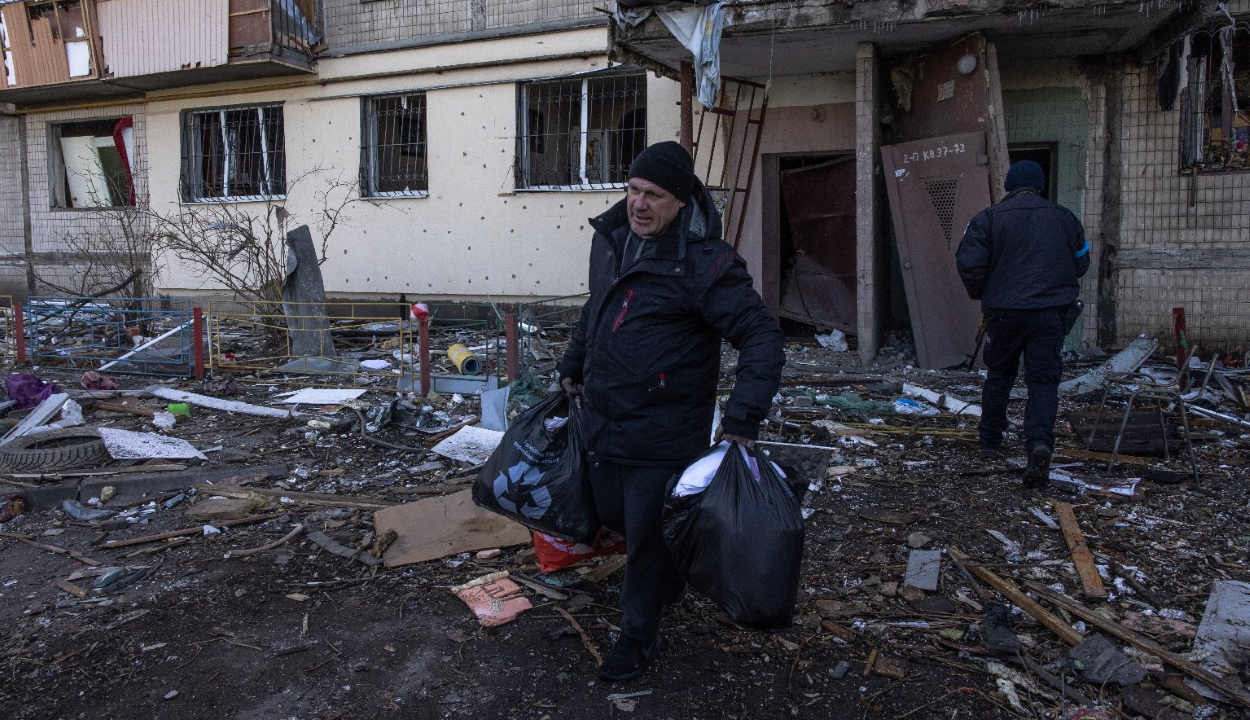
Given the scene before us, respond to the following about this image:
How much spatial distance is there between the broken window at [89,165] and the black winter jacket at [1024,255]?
13686mm

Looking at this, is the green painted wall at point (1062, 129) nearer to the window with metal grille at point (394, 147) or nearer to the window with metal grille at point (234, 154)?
the window with metal grille at point (394, 147)

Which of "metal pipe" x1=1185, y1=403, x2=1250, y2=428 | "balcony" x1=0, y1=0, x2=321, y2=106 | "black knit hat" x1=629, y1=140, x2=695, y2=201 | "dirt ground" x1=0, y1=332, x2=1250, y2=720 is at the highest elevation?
"balcony" x1=0, y1=0, x2=321, y2=106

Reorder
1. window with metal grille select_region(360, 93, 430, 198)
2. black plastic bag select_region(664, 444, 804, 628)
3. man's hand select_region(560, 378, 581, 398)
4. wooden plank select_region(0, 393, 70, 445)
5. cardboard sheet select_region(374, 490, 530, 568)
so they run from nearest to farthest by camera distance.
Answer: black plastic bag select_region(664, 444, 804, 628) → man's hand select_region(560, 378, 581, 398) → cardboard sheet select_region(374, 490, 530, 568) → wooden plank select_region(0, 393, 70, 445) → window with metal grille select_region(360, 93, 430, 198)

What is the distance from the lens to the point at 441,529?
13.4ft

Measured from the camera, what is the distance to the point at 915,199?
8.09 m

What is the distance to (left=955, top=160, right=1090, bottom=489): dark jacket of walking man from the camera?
4.58 m

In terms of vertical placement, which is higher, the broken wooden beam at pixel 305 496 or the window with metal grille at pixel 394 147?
the window with metal grille at pixel 394 147

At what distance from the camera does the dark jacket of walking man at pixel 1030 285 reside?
4578mm

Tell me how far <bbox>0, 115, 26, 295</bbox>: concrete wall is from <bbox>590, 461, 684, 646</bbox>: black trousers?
52.1 ft

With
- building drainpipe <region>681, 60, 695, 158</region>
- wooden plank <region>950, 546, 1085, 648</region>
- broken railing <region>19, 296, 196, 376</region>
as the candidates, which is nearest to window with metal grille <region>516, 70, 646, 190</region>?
building drainpipe <region>681, 60, 695, 158</region>

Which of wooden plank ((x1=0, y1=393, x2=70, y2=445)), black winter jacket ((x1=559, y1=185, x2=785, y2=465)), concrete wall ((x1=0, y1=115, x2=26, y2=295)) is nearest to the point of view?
black winter jacket ((x1=559, y1=185, x2=785, y2=465))

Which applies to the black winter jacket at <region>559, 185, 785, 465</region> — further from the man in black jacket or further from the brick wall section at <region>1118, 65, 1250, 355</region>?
the brick wall section at <region>1118, 65, 1250, 355</region>

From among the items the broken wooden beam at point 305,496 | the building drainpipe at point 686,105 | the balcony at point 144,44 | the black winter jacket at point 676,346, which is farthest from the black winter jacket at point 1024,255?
the balcony at point 144,44

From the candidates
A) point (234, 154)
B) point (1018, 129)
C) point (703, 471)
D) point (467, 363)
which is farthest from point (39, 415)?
point (1018, 129)
